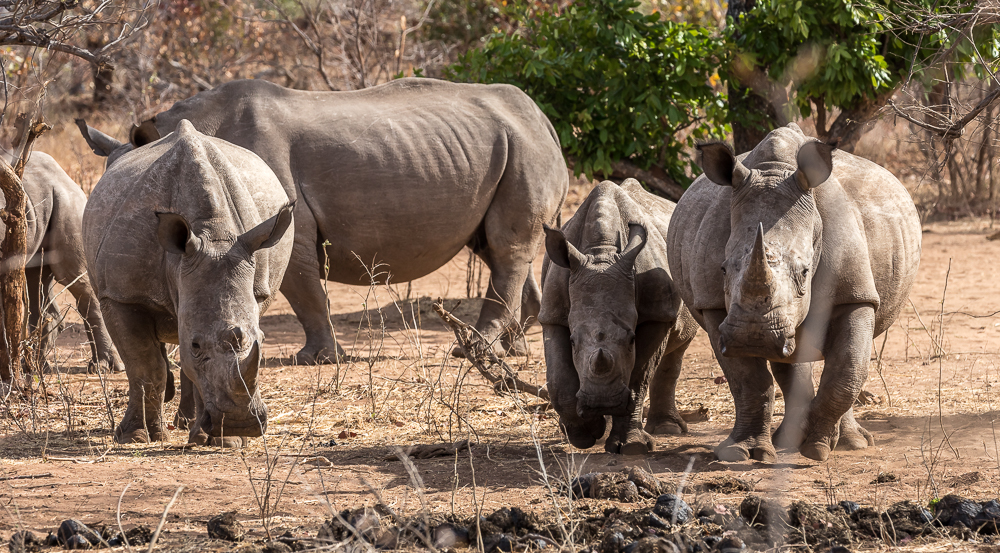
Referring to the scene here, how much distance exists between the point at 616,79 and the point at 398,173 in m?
2.72

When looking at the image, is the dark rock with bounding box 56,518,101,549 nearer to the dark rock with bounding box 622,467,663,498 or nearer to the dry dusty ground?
the dry dusty ground

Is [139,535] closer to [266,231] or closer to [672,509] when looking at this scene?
[266,231]

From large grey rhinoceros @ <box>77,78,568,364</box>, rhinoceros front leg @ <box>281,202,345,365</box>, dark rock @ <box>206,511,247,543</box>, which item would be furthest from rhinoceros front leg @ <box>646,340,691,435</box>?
dark rock @ <box>206,511,247,543</box>

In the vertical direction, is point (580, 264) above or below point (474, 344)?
above

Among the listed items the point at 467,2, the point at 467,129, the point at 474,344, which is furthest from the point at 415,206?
the point at 467,2

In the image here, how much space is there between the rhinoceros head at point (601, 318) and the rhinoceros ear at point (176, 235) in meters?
1.84

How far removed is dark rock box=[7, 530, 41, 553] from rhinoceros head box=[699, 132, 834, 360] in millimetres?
2959

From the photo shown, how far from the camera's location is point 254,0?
23.7m

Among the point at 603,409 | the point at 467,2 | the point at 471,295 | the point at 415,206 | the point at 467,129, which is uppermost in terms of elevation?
the point at 467,2

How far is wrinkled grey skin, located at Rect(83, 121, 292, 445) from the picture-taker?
565cm

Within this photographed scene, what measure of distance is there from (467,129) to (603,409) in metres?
4.21

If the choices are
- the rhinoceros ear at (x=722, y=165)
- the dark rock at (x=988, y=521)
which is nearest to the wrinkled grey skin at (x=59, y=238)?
the rhinoceros ear at (x=722, y=165)

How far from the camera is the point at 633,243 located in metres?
6.11

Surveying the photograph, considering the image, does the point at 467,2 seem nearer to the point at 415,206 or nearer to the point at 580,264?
the point at 415,206
